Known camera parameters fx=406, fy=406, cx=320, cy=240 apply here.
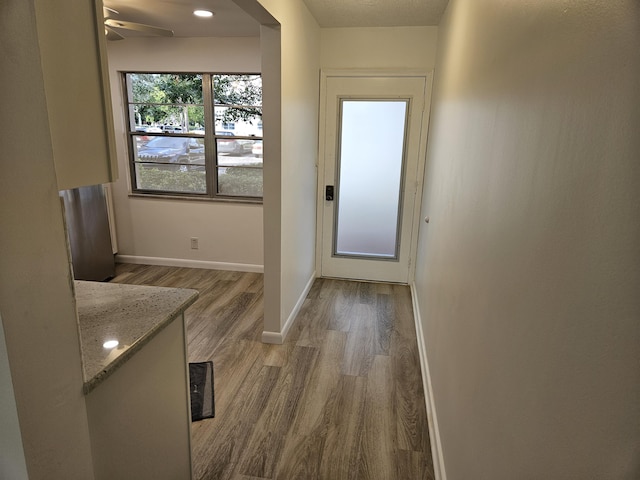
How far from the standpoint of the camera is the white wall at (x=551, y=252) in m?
0.57

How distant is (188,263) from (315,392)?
2708 mm

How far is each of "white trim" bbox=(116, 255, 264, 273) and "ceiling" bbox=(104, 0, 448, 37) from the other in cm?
232

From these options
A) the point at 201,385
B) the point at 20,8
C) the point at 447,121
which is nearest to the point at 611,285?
the point at 20,8

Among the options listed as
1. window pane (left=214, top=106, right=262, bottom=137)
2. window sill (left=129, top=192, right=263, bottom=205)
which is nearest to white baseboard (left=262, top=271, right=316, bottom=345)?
window sill (left=129, top=192, right=263, bottom=205)

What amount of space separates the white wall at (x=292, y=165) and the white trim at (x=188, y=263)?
0.97 meters

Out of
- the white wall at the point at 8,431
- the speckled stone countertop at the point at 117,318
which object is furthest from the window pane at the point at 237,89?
the white wall at the point at 8,431

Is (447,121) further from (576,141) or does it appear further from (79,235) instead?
(79,235)

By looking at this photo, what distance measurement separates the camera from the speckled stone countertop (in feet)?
3.49

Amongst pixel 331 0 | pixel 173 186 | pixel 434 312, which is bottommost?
pixel 434 312

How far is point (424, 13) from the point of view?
10.4 ft

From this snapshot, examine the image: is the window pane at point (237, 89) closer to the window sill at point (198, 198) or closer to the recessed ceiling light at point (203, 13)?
the recessed ceiling light at point (203, 13)

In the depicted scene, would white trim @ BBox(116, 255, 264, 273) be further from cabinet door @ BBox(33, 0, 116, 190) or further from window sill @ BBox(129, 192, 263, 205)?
cabinet door @ BBox(33, 0, 116, 190)

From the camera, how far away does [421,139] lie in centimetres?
379

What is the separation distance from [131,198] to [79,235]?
32.6 inches
